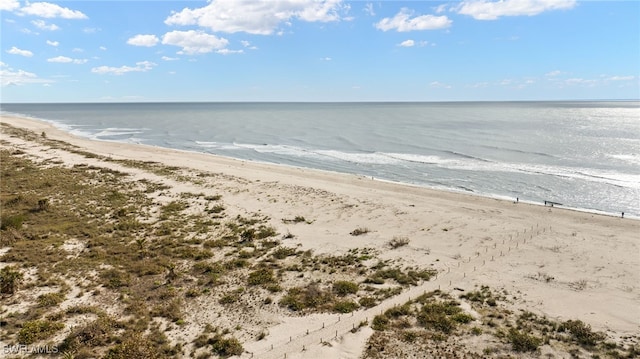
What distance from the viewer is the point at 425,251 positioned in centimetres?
2881

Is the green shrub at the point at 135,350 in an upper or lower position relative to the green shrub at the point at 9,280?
lower

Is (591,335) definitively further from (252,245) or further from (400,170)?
(400,170)

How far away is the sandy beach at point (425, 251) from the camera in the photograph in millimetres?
18731

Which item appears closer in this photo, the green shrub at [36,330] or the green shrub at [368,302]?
the green shrub at [36,330]

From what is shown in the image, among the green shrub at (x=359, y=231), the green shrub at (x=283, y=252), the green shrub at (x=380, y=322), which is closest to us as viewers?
A: the green shrub at (x=380, y=322)

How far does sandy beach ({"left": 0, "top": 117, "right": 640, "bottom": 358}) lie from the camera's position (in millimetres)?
18731

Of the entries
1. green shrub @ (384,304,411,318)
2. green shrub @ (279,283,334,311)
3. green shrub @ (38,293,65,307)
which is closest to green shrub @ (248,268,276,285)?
green shrub @ (279,283,334,311)

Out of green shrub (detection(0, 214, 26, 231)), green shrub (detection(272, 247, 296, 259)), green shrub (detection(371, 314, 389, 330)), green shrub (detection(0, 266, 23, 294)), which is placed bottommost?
green shrub (detection(371, 314, 389, 330))

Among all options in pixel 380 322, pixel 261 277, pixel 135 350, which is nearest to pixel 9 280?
pixel 135 350

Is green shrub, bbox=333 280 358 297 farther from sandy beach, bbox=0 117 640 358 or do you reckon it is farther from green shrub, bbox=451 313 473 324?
green shrub, bbox=451 313 473 324

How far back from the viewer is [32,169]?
177 ft

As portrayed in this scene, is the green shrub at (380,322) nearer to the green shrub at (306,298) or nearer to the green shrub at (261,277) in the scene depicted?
the green shrub at (306,298)

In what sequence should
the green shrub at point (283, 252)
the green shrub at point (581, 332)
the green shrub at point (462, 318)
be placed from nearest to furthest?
the green shrub at point (581, 332)
the green shrub at point (462, 318)
the green shrub at point (283, 252)

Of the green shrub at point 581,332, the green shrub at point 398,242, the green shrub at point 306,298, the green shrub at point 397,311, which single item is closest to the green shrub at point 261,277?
the green shrub at point 306,298
